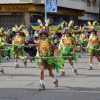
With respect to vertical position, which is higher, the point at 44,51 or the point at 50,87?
the point at 44,51

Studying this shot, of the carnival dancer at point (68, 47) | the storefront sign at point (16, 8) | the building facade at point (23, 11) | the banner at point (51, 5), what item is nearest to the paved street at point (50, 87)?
the carnival dancer at point (68, 47)

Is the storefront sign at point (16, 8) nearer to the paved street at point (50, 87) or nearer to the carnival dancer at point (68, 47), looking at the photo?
the paved street at point (50, 87)

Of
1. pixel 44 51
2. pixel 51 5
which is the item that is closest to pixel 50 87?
pixel 44 51

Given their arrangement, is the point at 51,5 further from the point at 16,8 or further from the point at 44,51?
the point at 44,51

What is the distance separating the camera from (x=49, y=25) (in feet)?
41.9

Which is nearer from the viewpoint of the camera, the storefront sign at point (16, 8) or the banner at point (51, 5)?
the banner at point (51, 5)

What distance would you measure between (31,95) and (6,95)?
0.69 m

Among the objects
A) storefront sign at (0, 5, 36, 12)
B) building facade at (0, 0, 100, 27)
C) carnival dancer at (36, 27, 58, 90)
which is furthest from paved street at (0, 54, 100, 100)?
building facade at (0, 0, 100, 27)

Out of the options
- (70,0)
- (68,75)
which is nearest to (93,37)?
(68,75)

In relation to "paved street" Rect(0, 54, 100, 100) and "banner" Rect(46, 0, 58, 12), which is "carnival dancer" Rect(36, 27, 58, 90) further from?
"banner" Rect(46, 0, 58, 12)

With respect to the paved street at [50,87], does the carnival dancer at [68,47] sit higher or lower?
higher

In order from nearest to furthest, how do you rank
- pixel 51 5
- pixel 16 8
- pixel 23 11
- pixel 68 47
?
pixel 68 47
pixel 51 5
pixel 23 11
pixel 16 8

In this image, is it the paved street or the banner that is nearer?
the paved street

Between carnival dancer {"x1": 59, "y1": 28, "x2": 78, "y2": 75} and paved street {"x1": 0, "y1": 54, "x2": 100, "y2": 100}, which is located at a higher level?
carnival dancer {"x1": 59, "y1": 28, "x2": 78, "y2": 75}
